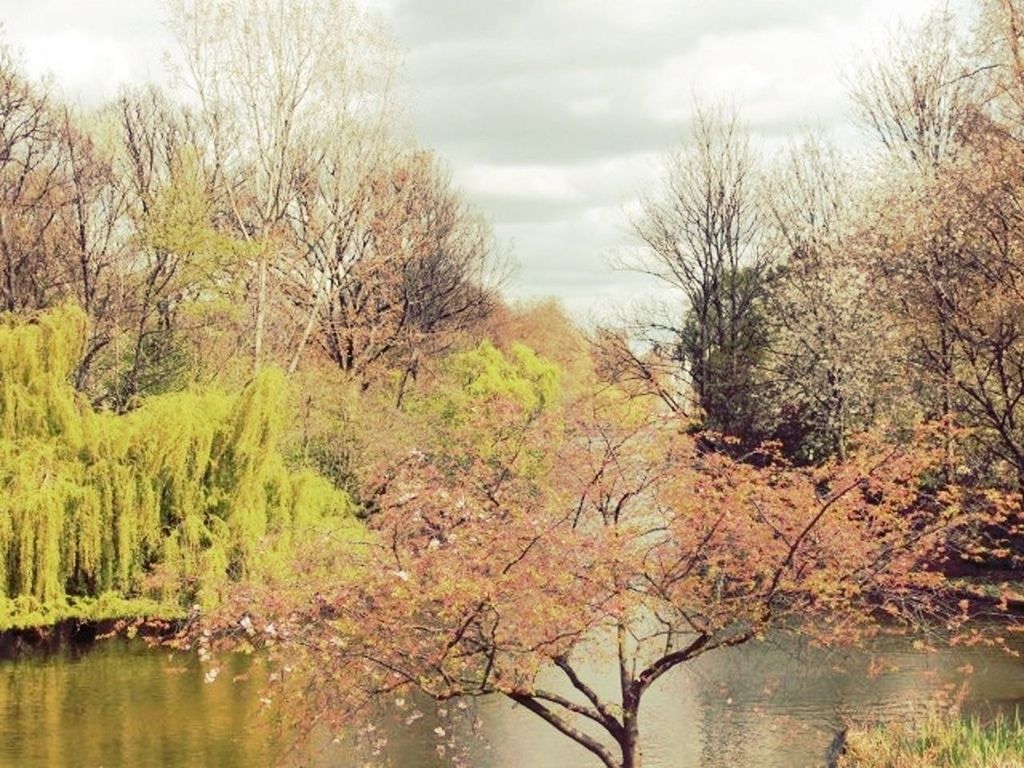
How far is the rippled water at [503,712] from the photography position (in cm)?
1528

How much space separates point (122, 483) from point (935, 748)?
16.0 m

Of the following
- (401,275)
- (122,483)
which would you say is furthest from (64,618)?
(401,275)

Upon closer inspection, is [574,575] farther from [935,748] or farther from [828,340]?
[828,340]

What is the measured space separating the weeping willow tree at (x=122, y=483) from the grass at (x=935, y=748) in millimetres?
11388

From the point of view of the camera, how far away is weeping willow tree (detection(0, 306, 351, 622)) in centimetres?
2134

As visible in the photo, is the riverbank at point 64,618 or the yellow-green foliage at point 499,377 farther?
the yellow-green foliage at point 499,377

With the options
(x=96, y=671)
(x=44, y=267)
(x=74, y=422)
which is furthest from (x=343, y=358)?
(x=96, y=671)

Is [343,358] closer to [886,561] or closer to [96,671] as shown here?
[96,671]

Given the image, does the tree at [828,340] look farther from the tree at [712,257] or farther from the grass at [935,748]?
the grass at [935,748]

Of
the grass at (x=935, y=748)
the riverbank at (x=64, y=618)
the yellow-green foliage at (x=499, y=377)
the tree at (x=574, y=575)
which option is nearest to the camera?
the tree at (x=574, y=575)

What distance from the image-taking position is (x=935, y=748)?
39.7 ft

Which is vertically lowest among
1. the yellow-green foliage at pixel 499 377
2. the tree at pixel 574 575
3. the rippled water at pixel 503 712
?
the rippled water at pixel 503 712

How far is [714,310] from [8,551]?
25962 mm

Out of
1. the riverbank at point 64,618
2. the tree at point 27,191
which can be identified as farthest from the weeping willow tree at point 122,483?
the tree at point 27,191
